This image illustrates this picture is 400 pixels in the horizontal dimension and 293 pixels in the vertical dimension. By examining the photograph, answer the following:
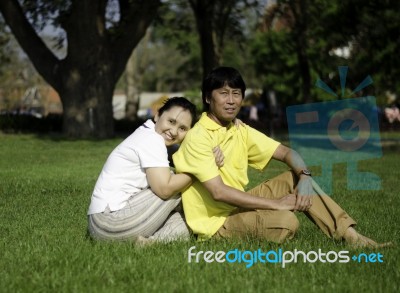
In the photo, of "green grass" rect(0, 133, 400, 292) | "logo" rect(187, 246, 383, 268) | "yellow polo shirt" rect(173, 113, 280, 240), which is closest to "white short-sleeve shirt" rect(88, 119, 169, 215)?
"yellow polo shirt" rect(173, 113, 280, 240)

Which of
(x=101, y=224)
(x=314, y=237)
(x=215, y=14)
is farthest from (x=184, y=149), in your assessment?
(x=215, y=14)

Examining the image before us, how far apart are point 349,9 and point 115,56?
860 centimetres

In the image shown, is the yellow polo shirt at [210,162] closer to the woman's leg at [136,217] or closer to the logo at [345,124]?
the woman's leg at [136,217]

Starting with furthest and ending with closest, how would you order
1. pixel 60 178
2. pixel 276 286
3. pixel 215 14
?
1. pixel 215 14
2. pixel 60 178
3. pixel 276 286

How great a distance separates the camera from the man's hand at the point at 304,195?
5699 mm

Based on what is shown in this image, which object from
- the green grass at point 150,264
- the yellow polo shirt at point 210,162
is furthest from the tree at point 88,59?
the yellow polo shirt at point 210,162

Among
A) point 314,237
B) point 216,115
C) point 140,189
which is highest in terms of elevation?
point 216,115

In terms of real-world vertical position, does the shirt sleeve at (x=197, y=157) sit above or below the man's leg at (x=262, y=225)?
above

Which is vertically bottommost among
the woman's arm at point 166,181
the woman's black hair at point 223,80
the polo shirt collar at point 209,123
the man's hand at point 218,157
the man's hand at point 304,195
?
the man's hand at point 304,195

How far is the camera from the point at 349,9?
981 inches

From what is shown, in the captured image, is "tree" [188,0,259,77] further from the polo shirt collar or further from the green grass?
the polo shirt collar

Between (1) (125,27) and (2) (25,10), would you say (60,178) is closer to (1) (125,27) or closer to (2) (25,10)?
(1) (125,27)

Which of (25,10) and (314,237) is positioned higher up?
(25,10)

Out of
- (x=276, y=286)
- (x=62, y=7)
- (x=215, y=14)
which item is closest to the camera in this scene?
(x=276, y=286)
